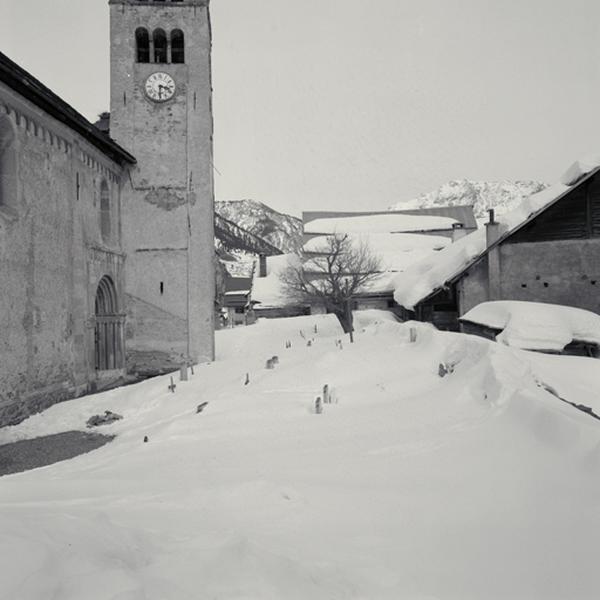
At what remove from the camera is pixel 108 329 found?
18.3 m

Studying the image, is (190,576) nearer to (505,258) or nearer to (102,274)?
(102,274)

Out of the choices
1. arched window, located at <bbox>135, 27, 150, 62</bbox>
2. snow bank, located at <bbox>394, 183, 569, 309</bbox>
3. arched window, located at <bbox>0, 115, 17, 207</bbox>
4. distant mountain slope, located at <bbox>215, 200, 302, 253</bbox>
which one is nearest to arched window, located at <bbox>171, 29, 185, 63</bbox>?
arched window, located at <bbox>135, 27, 150, 62</bbox>

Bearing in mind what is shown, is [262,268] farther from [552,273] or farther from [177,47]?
[552,273]

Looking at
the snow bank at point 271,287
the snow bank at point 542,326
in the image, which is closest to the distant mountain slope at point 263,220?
the snow bank at point 271,287

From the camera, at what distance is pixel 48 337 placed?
13.8 metres

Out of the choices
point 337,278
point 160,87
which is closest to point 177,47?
point 160,87

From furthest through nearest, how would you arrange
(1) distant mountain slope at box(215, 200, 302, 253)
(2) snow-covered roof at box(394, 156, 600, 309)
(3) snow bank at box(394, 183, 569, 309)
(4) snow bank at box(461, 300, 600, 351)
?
(1) distant mountain slope at box(215, 200, 302, 253), (3) snow bank at box(394, 183, 569, 309), (2) snow-covered roof at box(394, 156, 600, 309), (4) snow bank at box(461, 300, 600, 351)

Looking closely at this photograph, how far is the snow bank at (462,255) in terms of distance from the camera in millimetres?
19250

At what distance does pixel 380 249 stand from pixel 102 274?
26723 mm

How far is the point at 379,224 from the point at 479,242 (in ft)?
98.0

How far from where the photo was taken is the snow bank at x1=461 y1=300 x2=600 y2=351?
47.0 ft

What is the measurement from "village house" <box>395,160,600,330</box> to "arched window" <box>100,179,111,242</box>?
510 inches

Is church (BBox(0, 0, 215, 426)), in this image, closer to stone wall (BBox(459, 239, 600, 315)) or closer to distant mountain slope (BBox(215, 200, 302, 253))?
stone wall (BBox(459, 239, 600, 315))

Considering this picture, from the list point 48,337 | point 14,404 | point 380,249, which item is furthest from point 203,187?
point 380,249
